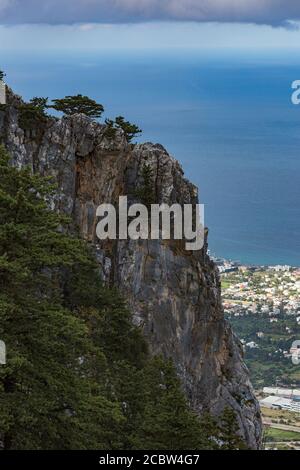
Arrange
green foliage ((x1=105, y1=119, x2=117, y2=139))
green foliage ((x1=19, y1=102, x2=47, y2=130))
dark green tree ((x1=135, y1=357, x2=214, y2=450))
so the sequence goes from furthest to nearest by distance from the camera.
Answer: green foliage ((x1=105, y1=119, x2=117, y2=139))
green foliage ((x1=19, y1=102, x2=47, y2=130))
dark green tree ((x1=135, y1=357, x2=214, y2=450))

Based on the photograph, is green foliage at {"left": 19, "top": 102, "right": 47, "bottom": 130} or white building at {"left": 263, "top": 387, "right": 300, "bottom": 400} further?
white building at {"left": 263, "top": 387, "right": 300, "bottom": 400}

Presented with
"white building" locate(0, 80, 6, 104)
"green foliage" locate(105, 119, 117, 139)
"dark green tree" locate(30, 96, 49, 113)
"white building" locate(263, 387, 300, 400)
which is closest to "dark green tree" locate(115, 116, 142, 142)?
"green foliage" locate(105, 119, 117, 139)

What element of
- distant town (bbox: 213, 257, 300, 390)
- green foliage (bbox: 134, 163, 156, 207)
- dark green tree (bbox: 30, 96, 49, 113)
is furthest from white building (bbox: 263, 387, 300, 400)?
dark green tree (bbox: 30, 96, 49, 113)

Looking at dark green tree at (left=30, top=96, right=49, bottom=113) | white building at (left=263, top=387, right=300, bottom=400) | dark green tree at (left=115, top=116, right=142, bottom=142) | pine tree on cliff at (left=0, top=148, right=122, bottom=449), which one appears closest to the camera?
pine tree on cliff at (left=0, top=148, right=122, bottom=449)

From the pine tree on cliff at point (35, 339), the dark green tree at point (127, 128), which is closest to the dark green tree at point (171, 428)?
the pine tree on cliff at point (35, 339)

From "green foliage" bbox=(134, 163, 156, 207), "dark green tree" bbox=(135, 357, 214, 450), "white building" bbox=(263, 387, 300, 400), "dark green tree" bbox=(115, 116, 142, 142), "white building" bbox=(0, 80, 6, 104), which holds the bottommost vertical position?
"white building" bbox=(263, 387, 300, 400)

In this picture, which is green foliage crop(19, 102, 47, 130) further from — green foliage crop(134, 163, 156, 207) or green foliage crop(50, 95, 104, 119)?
green foliage crop(134, 163, 156, 207)

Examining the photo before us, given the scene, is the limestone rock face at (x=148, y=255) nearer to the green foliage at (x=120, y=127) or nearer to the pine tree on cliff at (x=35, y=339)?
the green foliage at (x=120, y=127)

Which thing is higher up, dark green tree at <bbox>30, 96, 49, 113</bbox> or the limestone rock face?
dark green tree at <bbox>30, 96, 49, 113</bbox>
